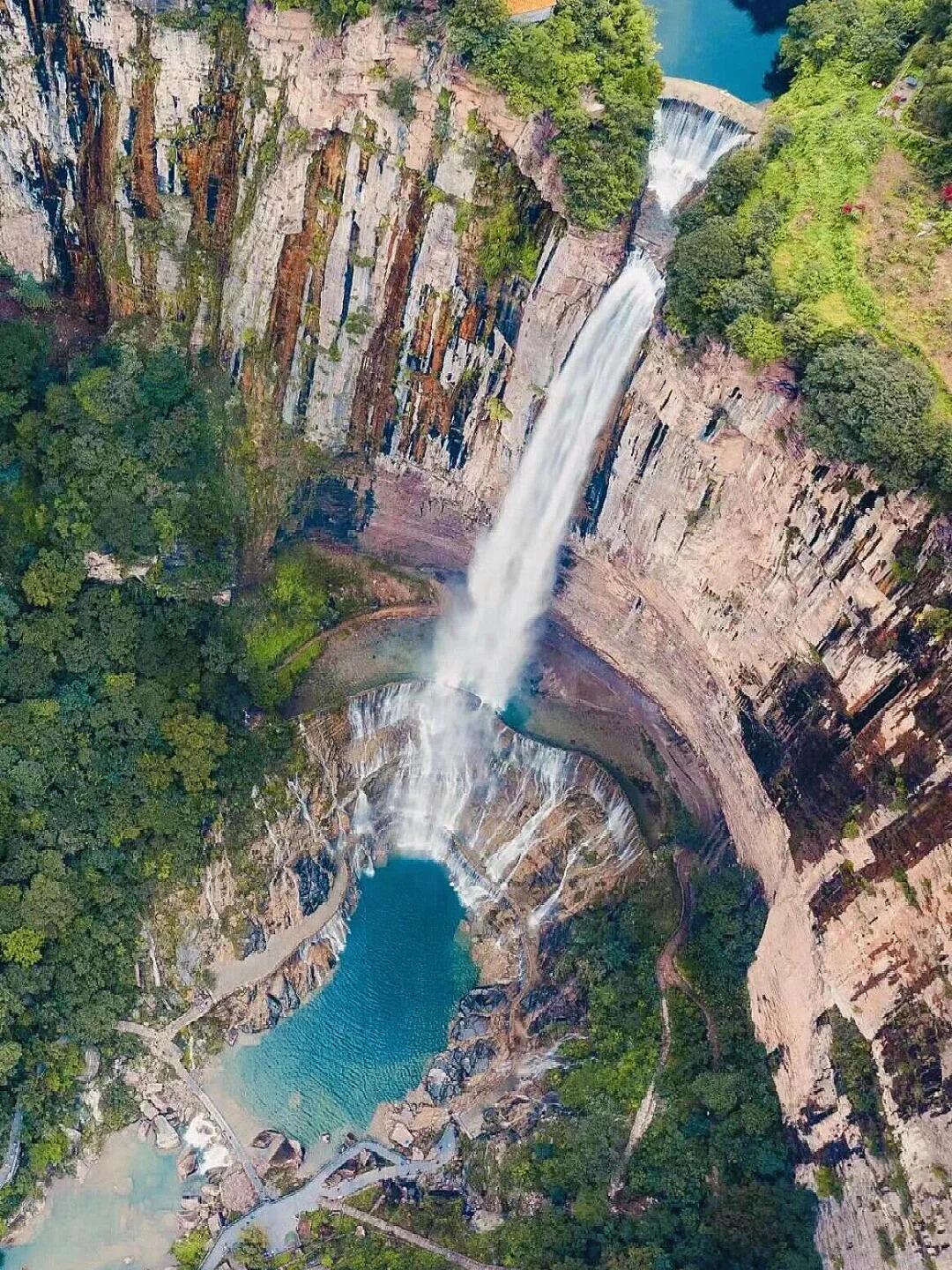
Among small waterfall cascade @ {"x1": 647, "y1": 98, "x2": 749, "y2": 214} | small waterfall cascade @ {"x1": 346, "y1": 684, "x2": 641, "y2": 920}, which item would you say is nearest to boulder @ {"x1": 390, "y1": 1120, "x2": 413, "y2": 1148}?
small waterfall cascade @ {"x1": 346, "y1": 684, "x2": 641, "y2": 920}

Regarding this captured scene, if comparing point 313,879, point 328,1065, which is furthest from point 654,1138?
point 313,879

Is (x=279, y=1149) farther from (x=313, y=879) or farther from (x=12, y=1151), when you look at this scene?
(x=313, y=879)

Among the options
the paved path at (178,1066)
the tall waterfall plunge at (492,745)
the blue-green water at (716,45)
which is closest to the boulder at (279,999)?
the paved path at (178,1066)

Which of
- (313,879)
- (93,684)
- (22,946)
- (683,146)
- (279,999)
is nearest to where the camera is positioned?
(683,146)

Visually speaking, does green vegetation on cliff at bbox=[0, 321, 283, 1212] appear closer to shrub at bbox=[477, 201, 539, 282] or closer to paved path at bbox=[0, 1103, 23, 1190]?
paved path at bbox=[0, 1103, 23, 1190]

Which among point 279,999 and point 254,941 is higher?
point 254,941
